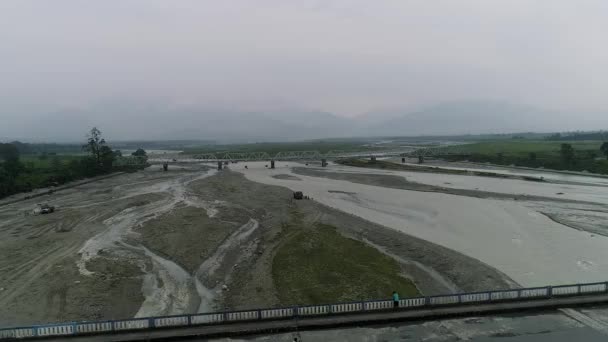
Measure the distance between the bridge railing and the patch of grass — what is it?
12.5ft

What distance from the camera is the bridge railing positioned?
12.9 m

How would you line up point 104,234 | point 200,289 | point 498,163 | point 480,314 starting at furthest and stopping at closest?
point 498,163
point 104,234
point 200,289
point 480,314

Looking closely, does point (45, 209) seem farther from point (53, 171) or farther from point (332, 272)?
point (53, 171)

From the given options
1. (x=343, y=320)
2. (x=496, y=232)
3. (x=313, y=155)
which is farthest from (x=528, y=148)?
(x=343, y=320)

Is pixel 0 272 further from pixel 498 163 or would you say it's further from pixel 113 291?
pixel 498 163

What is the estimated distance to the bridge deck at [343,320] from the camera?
1300cm

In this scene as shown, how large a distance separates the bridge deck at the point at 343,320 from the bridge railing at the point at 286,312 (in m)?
0.19

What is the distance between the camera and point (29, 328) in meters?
12.8

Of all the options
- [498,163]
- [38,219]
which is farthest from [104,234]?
[498,163]

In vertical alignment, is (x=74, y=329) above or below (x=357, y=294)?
above

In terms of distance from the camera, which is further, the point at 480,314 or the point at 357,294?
the point at 357,294

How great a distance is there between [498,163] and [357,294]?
327 ft

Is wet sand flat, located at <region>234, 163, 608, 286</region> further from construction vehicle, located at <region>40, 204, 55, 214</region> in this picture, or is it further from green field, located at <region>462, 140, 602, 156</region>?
green field, located at <region>462, 140, 602, 156</region>

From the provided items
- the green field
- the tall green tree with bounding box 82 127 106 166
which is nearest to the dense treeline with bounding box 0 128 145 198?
the tall green tree with bounding box 82 127 106 166
